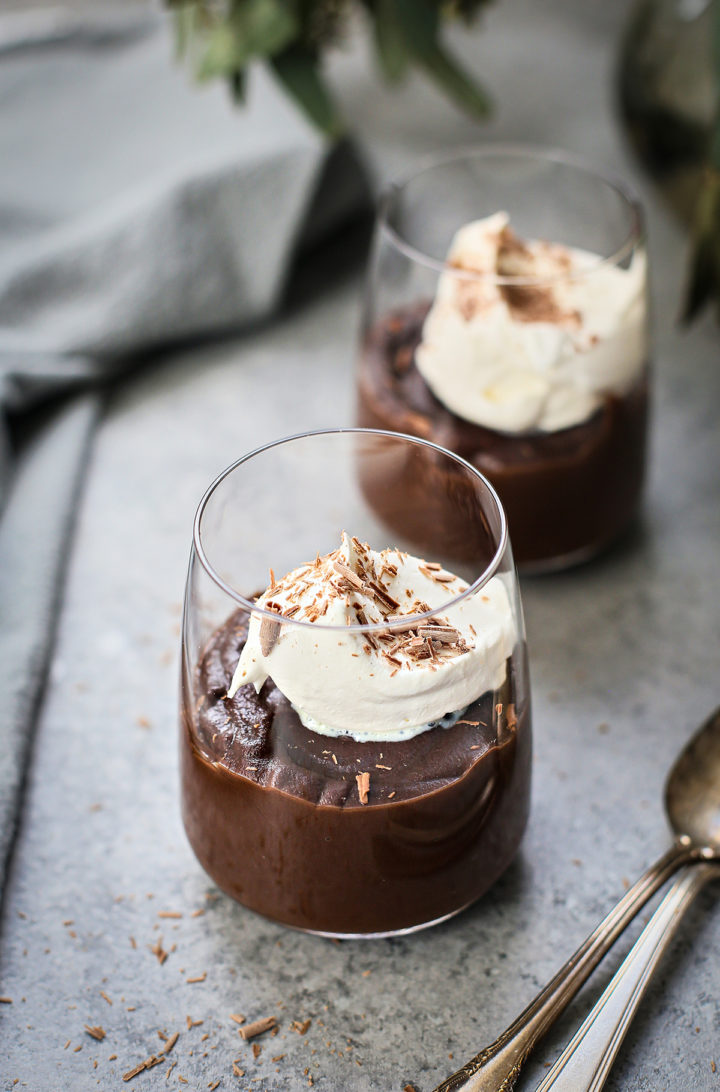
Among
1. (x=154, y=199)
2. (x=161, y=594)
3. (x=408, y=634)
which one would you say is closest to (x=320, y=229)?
(x=154, y=199)

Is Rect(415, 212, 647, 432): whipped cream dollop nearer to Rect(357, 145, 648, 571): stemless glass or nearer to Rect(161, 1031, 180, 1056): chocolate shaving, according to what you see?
Rect(357, 145, 648, 571): stemless glass

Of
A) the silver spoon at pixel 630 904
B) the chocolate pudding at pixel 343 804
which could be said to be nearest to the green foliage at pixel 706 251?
the silver spoon at pixel 630 904

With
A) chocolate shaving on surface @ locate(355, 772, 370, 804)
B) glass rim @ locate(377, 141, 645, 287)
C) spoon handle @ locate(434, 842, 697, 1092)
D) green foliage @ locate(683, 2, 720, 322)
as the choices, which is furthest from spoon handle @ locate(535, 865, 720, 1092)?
green foliage @ locate(683, 2, 720, 322)

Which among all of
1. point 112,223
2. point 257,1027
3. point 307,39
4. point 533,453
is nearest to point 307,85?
point 307,39

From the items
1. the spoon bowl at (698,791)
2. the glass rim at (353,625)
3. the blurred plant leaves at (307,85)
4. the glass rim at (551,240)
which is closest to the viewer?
the glass rim at (353,625)

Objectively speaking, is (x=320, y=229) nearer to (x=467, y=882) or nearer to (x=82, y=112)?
(x=82, y=112)

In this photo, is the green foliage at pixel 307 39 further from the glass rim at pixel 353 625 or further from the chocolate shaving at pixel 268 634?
the chocolate shaving at pixel 268 634

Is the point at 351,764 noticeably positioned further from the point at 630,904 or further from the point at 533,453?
the point at 533,453

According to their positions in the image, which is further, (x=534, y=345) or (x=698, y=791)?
(x=534, y=345)
